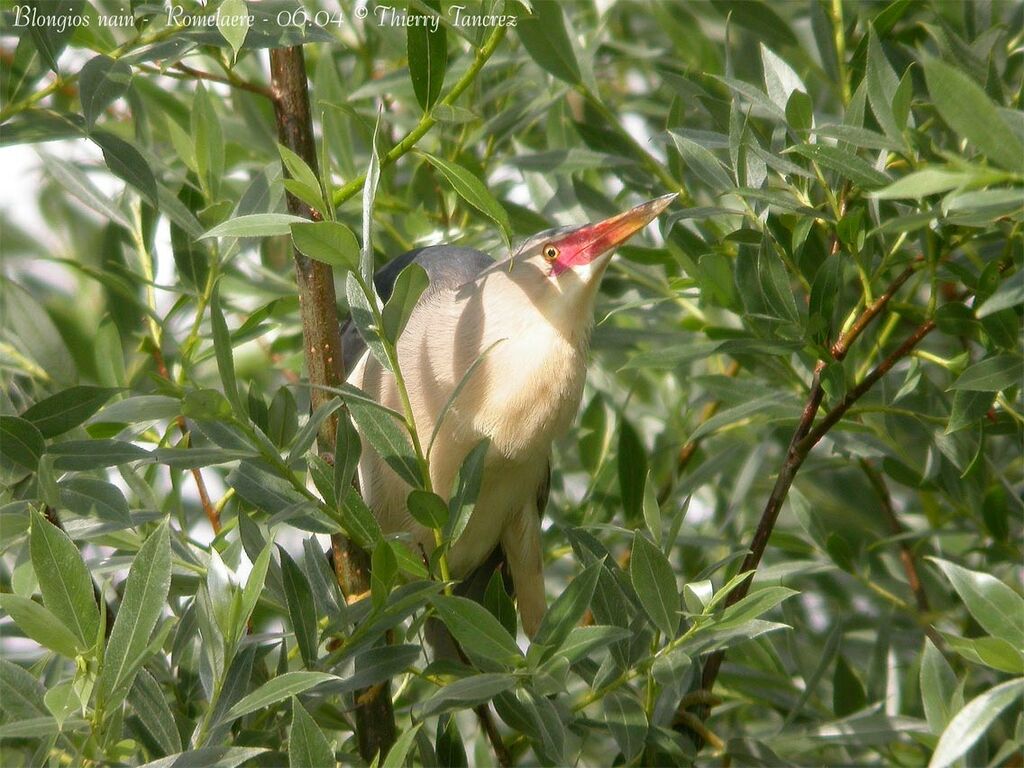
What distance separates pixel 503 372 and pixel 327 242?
816mm

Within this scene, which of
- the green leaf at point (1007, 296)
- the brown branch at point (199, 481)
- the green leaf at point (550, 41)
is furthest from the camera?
the green leaf at point (550, 41)

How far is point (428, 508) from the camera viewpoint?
1367mm

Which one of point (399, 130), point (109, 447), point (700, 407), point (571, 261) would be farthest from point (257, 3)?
point (700, 407)

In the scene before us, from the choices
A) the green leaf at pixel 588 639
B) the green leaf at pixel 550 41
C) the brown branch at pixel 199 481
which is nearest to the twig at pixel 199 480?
the brown branch at pixel 199 481

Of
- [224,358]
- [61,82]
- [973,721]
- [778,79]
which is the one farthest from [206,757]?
[778,79]

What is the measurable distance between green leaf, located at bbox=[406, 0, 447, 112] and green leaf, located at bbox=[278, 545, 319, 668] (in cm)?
58

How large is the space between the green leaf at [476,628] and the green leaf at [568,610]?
5cm

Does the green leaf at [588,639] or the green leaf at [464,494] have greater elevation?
the green leaf at [464,494]

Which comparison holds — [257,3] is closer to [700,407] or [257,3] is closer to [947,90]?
[947,90]

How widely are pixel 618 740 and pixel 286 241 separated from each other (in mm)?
1440

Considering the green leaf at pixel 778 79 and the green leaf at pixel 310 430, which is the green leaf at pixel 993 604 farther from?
the green leaf at pixel 778 79

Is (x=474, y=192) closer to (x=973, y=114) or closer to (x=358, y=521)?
(x=358, y=521)

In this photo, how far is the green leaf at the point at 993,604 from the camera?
1237 mm

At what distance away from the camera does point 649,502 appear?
1.53 metres
